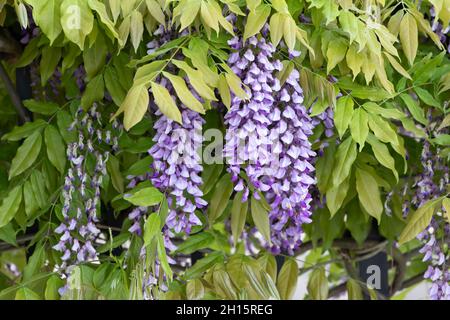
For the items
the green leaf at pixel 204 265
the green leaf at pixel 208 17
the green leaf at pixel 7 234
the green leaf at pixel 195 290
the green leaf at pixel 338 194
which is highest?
the green leaf at pixel 208 17

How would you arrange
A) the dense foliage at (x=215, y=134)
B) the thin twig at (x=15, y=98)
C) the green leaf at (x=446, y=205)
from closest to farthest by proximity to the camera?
the dense foliage at (x=215, y=134) < the green leaf at (x=446, y=205) < the thin twig at (x=15, y=98)

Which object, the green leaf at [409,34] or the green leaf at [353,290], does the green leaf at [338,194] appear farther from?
the green leaf at [409,34]

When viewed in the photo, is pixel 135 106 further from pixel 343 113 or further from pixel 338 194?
pixel 338 194

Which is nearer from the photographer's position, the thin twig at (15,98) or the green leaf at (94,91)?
the green leaf at (94,91)

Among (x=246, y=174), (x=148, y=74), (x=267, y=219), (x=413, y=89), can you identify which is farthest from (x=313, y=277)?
(x=148, y=74)

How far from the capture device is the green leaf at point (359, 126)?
1555 millimetres

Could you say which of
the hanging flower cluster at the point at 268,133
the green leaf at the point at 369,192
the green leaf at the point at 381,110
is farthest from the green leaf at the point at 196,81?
the green leaf at the point at 369,192

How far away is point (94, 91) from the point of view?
1679 mm

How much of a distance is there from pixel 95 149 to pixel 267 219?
1.24 feet

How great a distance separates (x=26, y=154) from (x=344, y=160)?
63 cm

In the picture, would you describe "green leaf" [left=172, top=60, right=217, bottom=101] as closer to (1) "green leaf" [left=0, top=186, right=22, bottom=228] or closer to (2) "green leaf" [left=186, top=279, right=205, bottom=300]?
(2) "green leaf" [left=186, top=279, right=205, bottom=300]

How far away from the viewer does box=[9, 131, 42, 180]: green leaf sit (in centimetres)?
173

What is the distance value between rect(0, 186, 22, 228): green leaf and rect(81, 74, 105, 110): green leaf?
0.23m

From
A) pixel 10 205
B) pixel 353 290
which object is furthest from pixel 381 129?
pixel 10 205
